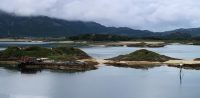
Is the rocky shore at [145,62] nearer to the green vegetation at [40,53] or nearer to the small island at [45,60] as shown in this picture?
the small island at [45,60]

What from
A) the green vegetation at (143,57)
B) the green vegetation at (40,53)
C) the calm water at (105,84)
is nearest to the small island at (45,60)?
the green vegetation at (40,53)

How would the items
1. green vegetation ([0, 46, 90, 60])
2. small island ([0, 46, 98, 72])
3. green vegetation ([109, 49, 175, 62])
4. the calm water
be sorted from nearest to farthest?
the calm water, small island ([0, 46, 98, 72]), green vegetation ([109, 49, 175, 62]), green vegetation ([0, 46, 90, 60])

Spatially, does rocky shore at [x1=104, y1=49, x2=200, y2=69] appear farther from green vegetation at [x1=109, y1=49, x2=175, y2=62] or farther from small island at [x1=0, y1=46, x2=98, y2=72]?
small island at [x1=0, y1=46, x2=98, y2=72]

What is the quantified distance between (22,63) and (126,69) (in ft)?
73.8

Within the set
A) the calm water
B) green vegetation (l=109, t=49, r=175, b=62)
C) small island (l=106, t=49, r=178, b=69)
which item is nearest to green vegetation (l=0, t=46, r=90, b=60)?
small island (l=106, t=49, r=178, b=69)

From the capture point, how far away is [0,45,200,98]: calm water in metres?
59.6

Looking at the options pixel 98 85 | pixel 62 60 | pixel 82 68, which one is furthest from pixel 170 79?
pixel 62 60

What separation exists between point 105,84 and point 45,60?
110ft

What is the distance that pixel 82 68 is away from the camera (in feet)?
301

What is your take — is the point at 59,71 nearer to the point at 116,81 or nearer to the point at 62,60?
the point at 62,60

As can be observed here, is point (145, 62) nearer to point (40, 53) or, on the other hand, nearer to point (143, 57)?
point (143, 57)

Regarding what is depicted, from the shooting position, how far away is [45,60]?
10006 cm

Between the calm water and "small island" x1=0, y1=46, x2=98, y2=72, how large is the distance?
5.01m

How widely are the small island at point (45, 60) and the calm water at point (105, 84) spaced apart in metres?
5.01
